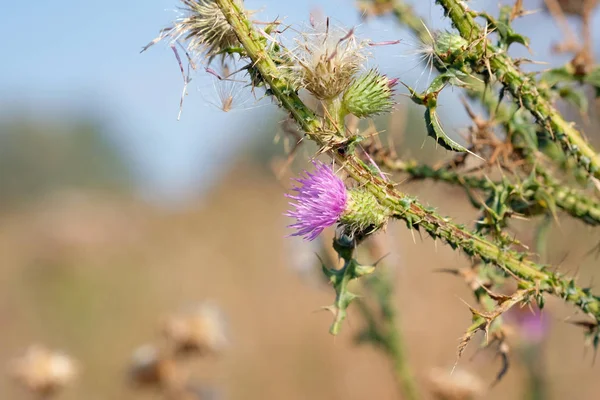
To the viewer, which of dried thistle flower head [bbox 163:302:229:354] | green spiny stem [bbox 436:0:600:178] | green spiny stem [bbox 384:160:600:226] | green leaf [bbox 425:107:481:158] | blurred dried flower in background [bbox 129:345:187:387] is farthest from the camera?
dried thistle flower head [bbox 163:302:229:354]

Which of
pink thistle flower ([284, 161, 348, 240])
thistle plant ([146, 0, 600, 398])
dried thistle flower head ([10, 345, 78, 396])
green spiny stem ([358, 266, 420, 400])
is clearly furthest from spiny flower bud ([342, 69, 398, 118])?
dried thistle flower head ([10, 345, 78, 396])

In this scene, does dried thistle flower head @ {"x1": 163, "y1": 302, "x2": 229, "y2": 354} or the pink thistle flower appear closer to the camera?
the pink thistle flower

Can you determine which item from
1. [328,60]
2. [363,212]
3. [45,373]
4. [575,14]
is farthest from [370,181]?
[45,373]

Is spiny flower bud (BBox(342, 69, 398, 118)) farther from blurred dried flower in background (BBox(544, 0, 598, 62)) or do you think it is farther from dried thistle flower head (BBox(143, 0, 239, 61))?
blurred dried flower in background (BBox(544, 0, 598, 62))

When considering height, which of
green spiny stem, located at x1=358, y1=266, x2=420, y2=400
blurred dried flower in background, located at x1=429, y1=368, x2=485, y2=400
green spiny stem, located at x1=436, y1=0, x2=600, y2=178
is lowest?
blurred dried flower in background, located at x1=429, y1=368, x2=485, y2=400

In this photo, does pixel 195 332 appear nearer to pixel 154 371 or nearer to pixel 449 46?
pixel 154 371

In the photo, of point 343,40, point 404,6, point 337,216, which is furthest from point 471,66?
point 404,6
